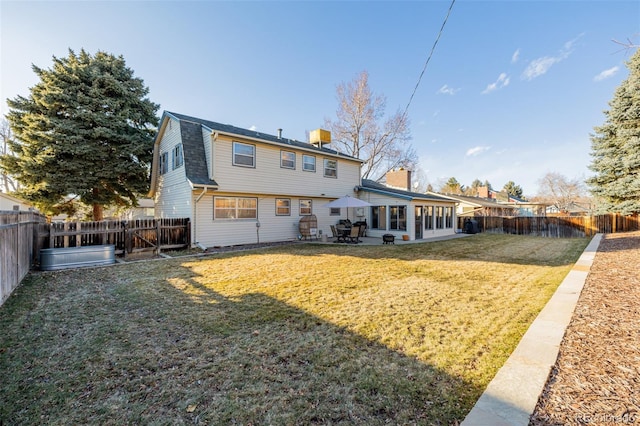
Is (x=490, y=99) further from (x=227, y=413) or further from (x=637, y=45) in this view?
(x=227, y=413)

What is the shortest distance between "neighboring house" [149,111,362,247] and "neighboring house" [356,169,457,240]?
2.52 metres

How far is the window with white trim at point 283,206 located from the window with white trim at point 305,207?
0.85m

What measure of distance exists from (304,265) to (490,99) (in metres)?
17.3

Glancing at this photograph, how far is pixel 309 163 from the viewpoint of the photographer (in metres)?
15.8

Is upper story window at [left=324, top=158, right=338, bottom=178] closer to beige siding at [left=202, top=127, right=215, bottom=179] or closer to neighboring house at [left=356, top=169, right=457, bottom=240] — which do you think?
neighboring house at [left=356, top=169, right=457, bottom=240]

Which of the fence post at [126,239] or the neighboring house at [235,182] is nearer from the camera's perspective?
the fence post at [126,239]

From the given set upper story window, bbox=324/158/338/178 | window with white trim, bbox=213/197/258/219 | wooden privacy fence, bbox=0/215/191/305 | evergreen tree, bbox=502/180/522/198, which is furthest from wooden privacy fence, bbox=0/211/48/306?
evergreen tree, bbox=502/180/522/198

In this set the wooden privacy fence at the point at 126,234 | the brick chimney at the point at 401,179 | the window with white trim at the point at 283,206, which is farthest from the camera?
the brick chimney at the point at 401,179

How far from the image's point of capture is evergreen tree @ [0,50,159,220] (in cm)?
1386

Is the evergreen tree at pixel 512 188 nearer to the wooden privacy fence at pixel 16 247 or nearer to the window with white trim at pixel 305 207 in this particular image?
the window with white trim at pixel 305 207

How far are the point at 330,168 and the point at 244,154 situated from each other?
18.8 feet

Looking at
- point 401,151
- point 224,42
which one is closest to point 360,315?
point 224,42

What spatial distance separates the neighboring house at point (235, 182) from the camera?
12.2m

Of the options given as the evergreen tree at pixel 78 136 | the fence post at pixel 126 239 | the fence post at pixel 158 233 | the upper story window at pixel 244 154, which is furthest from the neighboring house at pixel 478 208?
the evergreen tree at pixel 78 136
